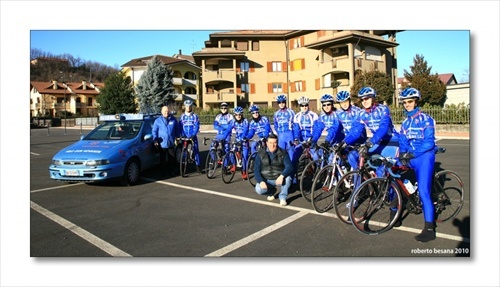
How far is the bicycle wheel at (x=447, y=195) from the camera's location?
4633 mm

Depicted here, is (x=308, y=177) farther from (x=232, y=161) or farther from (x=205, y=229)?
(x=232, y=161)

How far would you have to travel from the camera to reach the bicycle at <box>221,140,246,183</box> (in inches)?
300

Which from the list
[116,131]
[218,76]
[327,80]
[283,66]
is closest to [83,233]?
[116,131]

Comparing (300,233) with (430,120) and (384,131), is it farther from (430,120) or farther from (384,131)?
(430,120)

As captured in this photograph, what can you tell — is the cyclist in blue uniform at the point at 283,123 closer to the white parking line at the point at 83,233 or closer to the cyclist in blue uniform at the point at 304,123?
the cyclist in blue uniform at the point at 304,123

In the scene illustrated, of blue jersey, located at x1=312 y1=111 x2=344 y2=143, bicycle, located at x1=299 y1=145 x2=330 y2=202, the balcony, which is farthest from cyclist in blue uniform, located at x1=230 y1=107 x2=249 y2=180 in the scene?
the balcony

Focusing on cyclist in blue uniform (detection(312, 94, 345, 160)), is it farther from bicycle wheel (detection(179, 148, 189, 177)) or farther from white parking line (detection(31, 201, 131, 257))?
white parking line (detection(31, 201, 131, 257))

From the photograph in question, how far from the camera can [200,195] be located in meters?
6.41

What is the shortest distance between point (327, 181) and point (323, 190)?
0.56 ft

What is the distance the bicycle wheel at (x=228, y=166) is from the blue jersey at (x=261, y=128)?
730 mm

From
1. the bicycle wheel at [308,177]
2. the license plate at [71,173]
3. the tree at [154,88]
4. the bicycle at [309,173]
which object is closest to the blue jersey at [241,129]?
the bicycle at [309,173]
